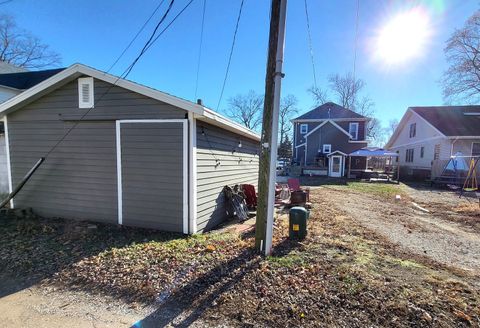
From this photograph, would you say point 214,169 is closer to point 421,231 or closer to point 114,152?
point 114,152

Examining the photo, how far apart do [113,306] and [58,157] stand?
5.00 meters

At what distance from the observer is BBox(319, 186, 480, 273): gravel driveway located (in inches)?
190

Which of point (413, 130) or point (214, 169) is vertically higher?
point (413, 130)

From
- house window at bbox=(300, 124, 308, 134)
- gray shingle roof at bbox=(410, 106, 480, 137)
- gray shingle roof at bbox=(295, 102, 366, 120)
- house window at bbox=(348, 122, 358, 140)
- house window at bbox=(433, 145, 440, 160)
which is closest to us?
gray shingle roof at bbox=(410, 106, 480, 137)

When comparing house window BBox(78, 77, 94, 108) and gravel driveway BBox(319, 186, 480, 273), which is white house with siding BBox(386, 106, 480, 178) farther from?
house window BBox(78, 77, 94, 108)

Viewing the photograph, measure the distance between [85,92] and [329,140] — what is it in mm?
23107

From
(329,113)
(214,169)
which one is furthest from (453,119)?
(214,169)

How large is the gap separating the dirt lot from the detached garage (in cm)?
69

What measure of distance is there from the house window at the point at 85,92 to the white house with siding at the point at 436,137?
20.1m

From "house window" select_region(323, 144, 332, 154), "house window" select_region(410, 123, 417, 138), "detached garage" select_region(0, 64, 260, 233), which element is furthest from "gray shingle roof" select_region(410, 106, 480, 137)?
"detached garage" select_region(0, 64, 260, 233)

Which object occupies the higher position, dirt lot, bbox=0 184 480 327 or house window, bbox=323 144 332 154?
house window, bbox=323 144 332 154

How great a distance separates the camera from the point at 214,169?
21.6ft

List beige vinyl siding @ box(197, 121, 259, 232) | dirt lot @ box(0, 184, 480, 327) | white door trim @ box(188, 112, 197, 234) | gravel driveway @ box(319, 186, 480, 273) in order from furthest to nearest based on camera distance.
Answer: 1. beige vinyl siding @ box(197, 121, 259, 232)
2. white door trim @ box(188, 112, 197, 234)
3. gravel driveway @ box(319, 186, 480, 273)
4. dirt lot @ box(0, 184, 480, 327)

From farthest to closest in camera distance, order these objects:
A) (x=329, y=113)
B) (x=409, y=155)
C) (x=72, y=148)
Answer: (x=329, y=113) → (x=409, y=155) → (x=72, y=148)
